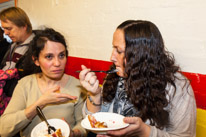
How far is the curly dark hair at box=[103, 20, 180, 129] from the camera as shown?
3.46 feet

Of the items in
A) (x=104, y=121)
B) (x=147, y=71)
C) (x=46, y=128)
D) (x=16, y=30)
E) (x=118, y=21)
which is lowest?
(x=46, y=128)

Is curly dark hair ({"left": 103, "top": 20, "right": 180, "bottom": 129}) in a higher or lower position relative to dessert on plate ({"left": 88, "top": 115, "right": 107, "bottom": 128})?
higher

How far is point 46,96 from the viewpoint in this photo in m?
1.33

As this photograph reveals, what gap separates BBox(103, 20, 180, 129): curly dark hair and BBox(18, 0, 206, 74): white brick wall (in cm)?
20

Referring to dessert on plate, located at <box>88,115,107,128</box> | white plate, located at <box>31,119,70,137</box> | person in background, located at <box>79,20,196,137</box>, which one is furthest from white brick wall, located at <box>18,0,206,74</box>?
white plate, located at <box>31,119,70,137</box>

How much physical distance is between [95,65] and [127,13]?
67cm

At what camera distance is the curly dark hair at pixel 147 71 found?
1.05m

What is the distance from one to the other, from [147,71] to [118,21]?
2.30ft

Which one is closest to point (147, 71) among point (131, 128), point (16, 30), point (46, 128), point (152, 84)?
point (152, 84)

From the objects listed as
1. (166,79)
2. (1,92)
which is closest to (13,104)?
(1,92)

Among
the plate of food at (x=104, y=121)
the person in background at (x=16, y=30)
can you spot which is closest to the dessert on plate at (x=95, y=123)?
the plate of food at (x=104, y=121)

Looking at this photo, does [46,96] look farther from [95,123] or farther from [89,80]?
[95,123]

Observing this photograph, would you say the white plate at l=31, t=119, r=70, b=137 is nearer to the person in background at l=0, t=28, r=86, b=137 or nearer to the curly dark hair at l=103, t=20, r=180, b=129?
the person in background at l=0, t=28, r=86, b=137

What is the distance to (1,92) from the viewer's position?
1.74 metres
